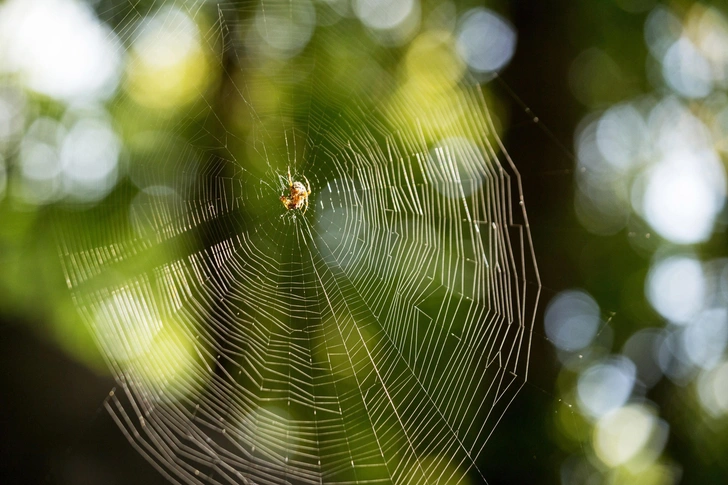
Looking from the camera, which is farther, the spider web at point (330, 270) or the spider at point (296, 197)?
the spider at point (296, 197)

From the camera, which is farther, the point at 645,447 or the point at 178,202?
the point at 645,447

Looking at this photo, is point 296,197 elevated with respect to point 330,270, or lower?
elevated

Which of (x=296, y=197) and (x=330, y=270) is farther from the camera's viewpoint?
(x=296, y=197)

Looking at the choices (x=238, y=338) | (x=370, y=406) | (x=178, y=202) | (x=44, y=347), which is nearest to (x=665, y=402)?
(x=370, y=406)

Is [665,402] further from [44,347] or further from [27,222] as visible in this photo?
[27,222]
